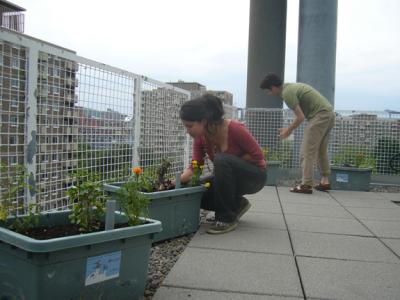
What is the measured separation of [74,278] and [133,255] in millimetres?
307

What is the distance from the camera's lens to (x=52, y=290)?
5.21 feet


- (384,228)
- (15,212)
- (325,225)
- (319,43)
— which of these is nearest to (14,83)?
(15,212)

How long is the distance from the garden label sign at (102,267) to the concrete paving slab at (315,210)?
9.16 feet

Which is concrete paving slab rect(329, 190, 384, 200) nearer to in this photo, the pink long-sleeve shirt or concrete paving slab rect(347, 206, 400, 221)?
concrete paving slab rect(347, 206, 400, 221)

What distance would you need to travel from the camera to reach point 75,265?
5.39 feet

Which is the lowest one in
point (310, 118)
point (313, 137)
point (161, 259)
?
point (161, 259)

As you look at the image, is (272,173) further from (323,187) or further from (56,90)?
(56,90)

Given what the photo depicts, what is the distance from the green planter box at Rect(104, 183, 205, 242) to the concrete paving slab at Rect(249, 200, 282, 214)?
125cm

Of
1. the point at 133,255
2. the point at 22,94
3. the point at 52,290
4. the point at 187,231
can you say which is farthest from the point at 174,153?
the point at 52,290

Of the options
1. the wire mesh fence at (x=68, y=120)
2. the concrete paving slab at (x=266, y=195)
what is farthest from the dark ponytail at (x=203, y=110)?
the concrete paving slab at (x=266, y=195)

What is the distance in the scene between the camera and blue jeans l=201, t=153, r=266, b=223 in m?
3.17

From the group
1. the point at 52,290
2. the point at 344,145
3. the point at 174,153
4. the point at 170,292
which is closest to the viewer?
the point at 52,290

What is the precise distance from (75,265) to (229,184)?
68.1 inches

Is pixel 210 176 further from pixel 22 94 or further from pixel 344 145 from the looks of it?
pixel 344 145
